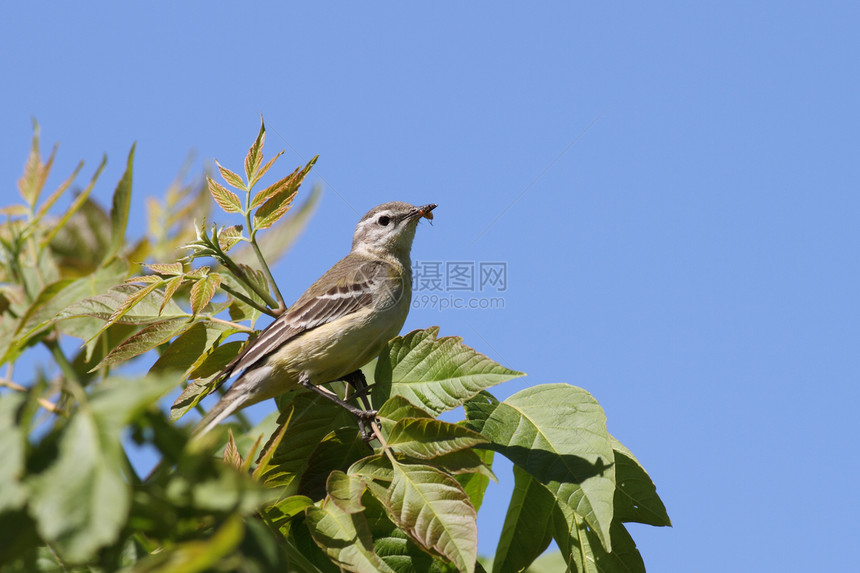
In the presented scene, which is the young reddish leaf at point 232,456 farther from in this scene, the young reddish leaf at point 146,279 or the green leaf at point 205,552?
the green leaf at point 205,552

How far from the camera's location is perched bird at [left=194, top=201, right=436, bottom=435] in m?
5.07

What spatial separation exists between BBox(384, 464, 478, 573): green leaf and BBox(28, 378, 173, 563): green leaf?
182 cm

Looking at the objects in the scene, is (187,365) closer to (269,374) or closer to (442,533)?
(269,374)

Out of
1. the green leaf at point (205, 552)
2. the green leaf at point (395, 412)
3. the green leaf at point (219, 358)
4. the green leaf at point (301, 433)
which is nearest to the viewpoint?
the green leaf at point (205, 552)

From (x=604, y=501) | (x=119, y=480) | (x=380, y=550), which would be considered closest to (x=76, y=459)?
(x=119, y=480)

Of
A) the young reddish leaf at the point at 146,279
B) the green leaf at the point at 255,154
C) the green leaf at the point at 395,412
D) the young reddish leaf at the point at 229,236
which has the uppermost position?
the green leaf at the point at 255,154

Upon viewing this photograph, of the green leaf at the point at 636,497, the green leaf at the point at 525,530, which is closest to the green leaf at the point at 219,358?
the green leaf at the point at 525,530

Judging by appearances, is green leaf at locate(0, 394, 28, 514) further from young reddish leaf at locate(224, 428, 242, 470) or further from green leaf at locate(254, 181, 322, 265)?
green leaf at locate(254, 181, 322, 265)

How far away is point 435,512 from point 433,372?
2.84 feet

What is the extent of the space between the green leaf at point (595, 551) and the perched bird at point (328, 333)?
4.40ft

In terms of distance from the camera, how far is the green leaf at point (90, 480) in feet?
4.19

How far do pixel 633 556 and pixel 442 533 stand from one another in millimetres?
1176

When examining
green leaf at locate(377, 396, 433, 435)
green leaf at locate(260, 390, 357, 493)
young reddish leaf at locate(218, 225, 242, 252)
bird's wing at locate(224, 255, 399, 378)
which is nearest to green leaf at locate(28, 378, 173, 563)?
green leaf at locate(377, 396, 433, 435)

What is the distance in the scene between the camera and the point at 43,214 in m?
2.70
